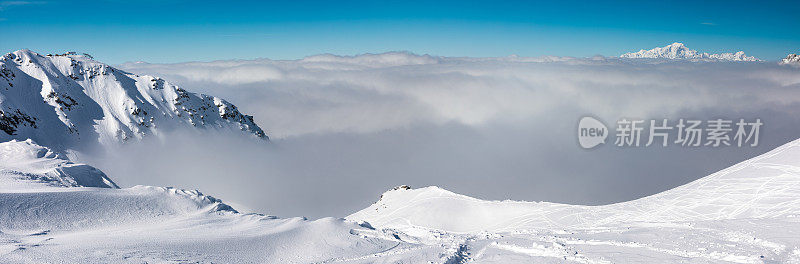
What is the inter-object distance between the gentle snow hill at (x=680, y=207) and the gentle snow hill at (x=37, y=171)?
2426cm

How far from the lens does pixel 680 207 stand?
1544 inches

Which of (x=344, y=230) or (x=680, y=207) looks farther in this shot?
(x=680, y=207)

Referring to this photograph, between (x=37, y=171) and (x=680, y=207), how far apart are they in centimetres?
5164

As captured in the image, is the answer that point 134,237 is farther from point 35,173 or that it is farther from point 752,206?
point 752,206

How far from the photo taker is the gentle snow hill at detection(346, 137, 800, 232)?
34.2 meters

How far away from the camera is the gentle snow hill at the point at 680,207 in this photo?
34.2 meters

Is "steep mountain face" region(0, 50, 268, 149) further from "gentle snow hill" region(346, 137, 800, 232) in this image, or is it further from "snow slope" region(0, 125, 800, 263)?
"gentle snow hill" region(346, 137, 800, 232)

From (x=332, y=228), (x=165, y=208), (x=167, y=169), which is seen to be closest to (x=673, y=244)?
(x=332, y=228)

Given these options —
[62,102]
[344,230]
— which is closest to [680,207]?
[344,230]

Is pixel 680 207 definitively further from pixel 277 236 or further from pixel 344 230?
pixel 277 236

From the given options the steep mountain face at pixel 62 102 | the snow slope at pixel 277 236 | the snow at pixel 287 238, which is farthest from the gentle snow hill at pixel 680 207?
the steep mountain face at pixel 62 102

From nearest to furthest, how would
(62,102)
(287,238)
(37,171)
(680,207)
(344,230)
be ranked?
(287,238) → (344,230) → (37,171) → (680,207) → (62,102)

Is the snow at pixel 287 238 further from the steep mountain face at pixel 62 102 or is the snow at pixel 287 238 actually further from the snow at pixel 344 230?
the steep mountain face at pixel 62 102

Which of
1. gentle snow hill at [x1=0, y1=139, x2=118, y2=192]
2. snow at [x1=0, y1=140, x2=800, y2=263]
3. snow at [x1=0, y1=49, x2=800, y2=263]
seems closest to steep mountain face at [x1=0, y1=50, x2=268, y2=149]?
gentle snow hill at [x1=0, y1=139, x2=118, y2=192]
